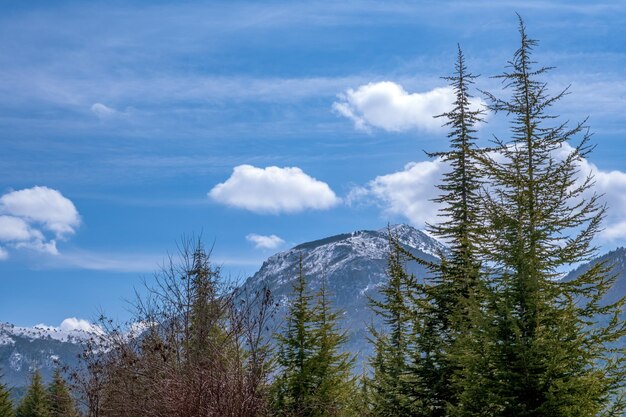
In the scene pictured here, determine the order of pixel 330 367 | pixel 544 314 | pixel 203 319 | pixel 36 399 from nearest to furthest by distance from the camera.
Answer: pixel 544 314 → pixel 203 319 → pixel 330 367 → pixel 36 399

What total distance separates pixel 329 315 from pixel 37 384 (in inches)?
1437

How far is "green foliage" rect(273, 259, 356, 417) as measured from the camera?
26484mm

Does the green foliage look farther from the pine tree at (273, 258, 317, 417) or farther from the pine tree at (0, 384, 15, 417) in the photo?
the pine tree at (0, 384, 15, 417)

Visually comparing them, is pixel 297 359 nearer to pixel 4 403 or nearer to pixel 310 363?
pixel 310 363

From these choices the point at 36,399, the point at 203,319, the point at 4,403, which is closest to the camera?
the point at 203,319

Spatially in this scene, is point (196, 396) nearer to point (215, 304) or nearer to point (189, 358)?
point (189, 358)

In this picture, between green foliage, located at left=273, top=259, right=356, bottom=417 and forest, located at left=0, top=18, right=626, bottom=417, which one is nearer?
forest, located at left=0, top=18, right=626, bottom=417

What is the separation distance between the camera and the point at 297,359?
27375 millimetres

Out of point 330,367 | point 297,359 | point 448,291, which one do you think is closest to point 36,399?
point 297,359

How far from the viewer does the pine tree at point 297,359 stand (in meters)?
26.4

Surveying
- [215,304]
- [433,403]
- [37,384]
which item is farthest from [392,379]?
[37,384]

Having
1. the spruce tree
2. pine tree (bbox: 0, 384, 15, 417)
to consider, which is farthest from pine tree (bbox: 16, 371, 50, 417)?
the spruce tree

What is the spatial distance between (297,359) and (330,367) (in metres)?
1.46

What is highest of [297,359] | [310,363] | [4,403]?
[297,359]
